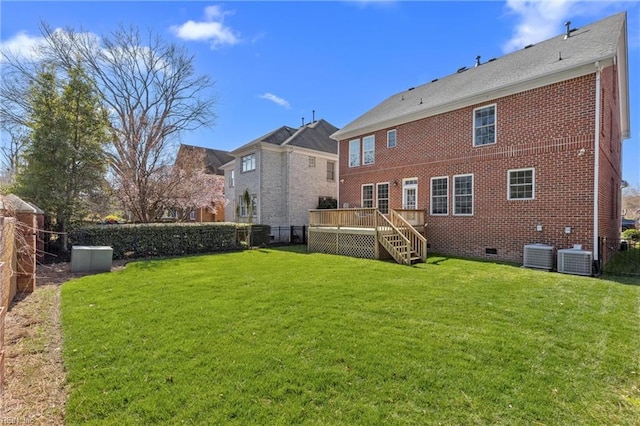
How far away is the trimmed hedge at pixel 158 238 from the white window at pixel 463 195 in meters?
9.51

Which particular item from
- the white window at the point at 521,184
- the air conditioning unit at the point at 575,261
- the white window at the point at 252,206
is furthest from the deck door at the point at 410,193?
the white window at the point at 252,206

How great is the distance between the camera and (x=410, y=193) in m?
13.9

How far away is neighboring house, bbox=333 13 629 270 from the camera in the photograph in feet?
30.6

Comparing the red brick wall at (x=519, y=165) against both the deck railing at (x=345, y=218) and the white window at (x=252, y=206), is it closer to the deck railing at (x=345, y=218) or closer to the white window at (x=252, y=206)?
the deck railing at (x=345, y=218)

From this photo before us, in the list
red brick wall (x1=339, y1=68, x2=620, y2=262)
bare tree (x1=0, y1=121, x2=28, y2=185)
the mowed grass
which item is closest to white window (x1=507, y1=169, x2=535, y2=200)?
red brick wall (x1=339, y1=68, x2=620, y2=262)

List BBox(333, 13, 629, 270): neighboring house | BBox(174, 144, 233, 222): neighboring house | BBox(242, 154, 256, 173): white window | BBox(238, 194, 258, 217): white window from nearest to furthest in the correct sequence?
1. BBox(333, 13, 629, 270): neighboring house
2. BBox(238, 194, 258, 217): white window
3. BBox(242, 154, 256, 173): white window
4. BBox(174, 144, 233, 222): neighboring house

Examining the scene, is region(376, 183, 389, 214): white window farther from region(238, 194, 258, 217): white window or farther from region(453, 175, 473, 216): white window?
region(238, 194, 258, 217): white window

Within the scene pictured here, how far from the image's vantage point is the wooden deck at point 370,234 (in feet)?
34.8

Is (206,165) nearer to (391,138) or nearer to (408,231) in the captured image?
(391,138)

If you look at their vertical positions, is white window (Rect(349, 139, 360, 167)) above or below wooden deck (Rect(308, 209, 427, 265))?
above

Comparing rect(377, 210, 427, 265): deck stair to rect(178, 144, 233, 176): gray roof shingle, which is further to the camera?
rect(178, 144, 233, 176): gray roof shingle

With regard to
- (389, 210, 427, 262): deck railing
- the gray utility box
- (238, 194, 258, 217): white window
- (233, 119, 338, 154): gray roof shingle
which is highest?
(233, 119, 338, 154): gray roof shingle

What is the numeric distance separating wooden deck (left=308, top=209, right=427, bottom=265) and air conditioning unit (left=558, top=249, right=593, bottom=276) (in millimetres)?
3672

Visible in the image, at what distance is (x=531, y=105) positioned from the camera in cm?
1041
